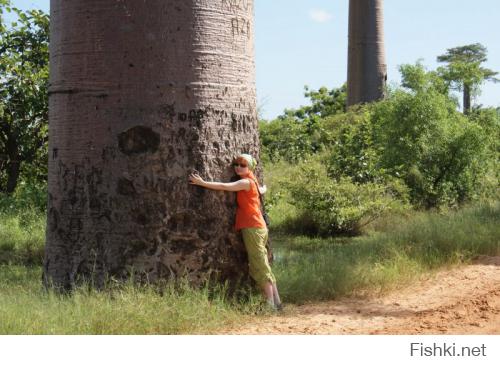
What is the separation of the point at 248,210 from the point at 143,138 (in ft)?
3.28

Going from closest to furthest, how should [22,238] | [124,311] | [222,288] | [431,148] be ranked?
1. [124,311]
2. [222,288]
3. [22,238]
4. [431,148]

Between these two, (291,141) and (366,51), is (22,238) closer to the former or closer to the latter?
(291,141)

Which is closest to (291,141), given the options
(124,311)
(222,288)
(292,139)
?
(292,139)


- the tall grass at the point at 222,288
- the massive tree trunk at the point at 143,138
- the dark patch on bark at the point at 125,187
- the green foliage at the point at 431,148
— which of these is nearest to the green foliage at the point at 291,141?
the green foliage at the point at 431,148

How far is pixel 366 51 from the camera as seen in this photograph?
1792 centimetres

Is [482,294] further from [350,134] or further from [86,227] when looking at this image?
[350,134]

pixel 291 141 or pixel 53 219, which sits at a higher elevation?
pixel 291 141

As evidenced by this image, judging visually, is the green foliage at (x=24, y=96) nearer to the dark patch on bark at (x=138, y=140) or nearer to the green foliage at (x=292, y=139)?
the green foliage at (x=292, y=139)

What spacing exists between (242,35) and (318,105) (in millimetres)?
19808

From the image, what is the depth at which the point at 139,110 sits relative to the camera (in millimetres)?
5406

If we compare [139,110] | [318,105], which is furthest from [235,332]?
[318,105]

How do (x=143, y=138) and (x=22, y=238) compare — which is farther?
(x=22, y=238)

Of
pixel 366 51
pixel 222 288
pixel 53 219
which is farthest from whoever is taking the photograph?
pixel 366 51

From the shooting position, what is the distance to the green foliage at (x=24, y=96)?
42.5 ft
